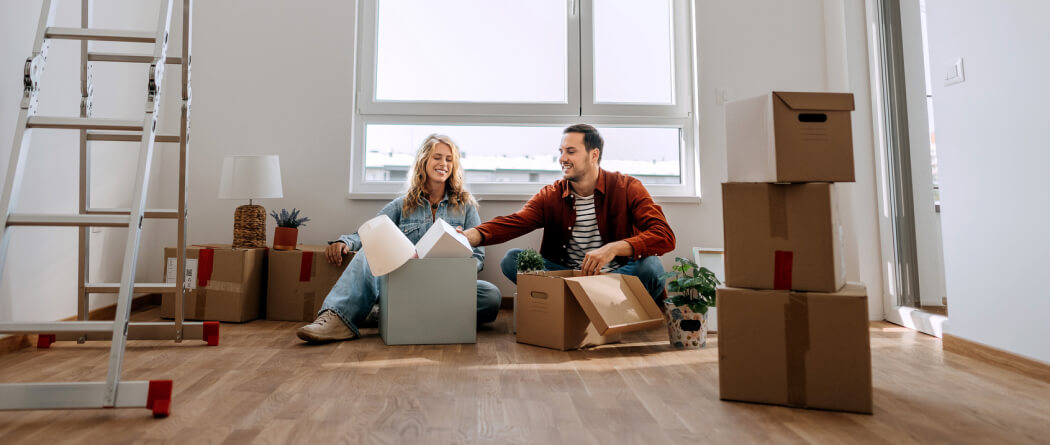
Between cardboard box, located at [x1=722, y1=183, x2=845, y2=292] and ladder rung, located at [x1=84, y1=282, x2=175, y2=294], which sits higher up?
cardboard box, located at [x1=722, y1=183, x2=845, y2=292]

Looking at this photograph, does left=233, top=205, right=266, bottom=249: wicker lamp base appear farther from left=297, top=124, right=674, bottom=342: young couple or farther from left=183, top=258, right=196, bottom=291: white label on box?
left=297, top=124, right=674, bottom=342: young couple

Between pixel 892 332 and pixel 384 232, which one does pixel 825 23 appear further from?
pixel 384 232

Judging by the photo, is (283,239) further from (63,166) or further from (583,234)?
(583,234)

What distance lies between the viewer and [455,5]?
329 cm

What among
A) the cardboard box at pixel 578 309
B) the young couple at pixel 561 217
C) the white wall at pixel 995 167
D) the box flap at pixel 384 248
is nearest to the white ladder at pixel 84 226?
the box flap at pixel 384 248

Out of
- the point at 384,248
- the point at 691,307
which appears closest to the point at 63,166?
the point at 384,248

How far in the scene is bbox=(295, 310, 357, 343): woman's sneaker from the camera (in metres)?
2.07

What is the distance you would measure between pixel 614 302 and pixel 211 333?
4.75 feet

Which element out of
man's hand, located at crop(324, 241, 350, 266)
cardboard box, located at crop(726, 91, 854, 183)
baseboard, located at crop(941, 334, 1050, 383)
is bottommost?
baseboard, located at crop(941, 334, 1050, 383)

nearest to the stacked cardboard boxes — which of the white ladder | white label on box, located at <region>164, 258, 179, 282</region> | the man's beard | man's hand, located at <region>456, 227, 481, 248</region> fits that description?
the man's beard

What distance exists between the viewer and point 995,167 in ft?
6.05

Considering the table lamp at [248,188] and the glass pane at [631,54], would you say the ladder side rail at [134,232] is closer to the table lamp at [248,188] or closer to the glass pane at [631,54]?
the table lamp at [248,188]

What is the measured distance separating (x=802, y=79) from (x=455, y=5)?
78.0 inches

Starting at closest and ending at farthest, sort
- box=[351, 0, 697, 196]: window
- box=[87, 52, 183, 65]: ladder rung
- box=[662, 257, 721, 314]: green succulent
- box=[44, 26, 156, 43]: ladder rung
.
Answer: box=[44, 26, 156, 43]: ladder rung
box=[87, 52, 183, 65]: ladder rung
box=[662, 257, 721, 314]: green succulent
box=[351, 0, 697, 196]: window
